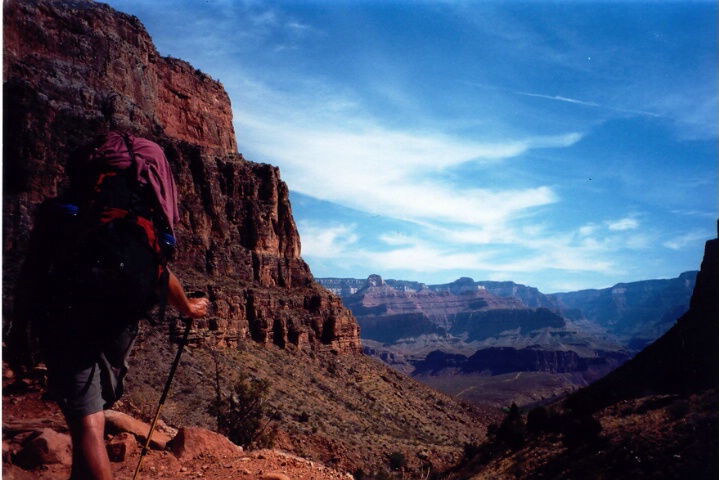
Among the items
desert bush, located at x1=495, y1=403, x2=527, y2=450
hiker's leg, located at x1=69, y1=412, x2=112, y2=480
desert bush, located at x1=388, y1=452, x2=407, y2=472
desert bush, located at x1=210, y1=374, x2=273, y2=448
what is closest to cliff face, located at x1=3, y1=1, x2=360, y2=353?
desert bush, located at x1=210, y1=374, x2=273, y2=448

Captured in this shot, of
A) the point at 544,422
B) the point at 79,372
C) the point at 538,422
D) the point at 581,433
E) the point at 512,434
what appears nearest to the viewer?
the point at 79,372

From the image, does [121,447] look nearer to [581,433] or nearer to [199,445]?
[199,445]

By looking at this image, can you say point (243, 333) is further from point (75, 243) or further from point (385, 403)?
point (75, 243)

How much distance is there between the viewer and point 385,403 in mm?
46000

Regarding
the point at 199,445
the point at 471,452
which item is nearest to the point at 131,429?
the point at 199,445

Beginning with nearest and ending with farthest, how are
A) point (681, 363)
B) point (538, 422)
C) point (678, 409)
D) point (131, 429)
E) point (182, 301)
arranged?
→ point (182, 301), point (131, 429), point (678, 409), point (538, 422), point (681, 363)

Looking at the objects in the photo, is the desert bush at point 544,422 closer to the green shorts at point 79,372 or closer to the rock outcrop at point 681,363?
the rock outcrop at point 681,363

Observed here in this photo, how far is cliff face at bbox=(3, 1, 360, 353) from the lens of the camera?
1449 inches

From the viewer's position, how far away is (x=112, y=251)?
2.91m

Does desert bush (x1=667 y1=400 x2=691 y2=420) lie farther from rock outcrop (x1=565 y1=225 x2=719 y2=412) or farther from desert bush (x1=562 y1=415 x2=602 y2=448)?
desert bush (x1=562 y1=415 x2=602 y2=448)

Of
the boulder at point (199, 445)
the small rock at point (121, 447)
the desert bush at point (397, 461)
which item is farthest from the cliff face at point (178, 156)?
the boulder at point (199, 445)

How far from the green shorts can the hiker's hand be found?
1.81 feet

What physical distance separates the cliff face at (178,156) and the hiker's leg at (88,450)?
24590 millimetres

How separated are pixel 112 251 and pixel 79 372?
0.72 metres
